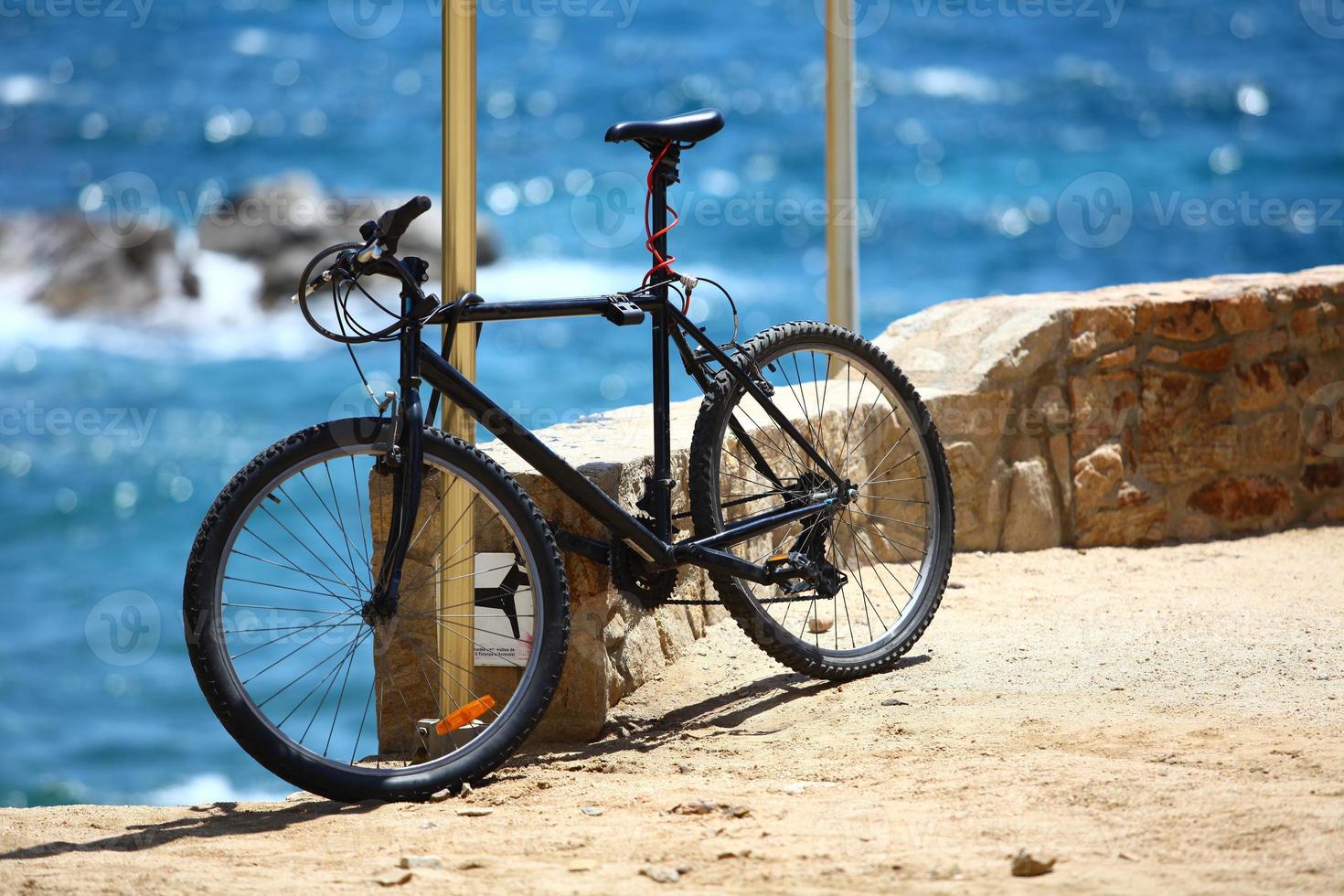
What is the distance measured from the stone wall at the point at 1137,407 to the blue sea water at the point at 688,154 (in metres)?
12.1

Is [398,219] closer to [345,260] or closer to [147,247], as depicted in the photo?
[345,260]

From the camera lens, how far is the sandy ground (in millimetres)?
2297

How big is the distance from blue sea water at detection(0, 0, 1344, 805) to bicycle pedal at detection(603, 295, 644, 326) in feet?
45.3

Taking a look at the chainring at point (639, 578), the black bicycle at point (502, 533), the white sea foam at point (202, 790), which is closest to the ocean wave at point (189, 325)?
the white sea foam at point (202, 790)

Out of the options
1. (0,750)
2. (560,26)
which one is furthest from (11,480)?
(560,26)

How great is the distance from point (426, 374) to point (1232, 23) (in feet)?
68.2

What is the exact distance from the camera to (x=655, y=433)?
3.38 meters

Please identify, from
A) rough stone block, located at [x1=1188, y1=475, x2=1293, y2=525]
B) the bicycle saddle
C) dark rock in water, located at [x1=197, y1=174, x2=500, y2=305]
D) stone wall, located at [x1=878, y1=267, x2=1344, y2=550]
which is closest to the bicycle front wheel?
the bicycle saddle

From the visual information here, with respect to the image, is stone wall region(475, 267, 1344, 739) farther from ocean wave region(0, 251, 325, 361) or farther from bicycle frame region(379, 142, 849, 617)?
ocean wave region(0, 251, 325, 361)

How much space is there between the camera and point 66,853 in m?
2.57

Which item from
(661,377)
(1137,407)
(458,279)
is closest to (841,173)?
(1137,407)

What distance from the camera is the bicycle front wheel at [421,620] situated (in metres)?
2.76

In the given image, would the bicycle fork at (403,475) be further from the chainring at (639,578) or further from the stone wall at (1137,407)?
the stone wall at (1137,407)

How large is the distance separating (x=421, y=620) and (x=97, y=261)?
15562mm
